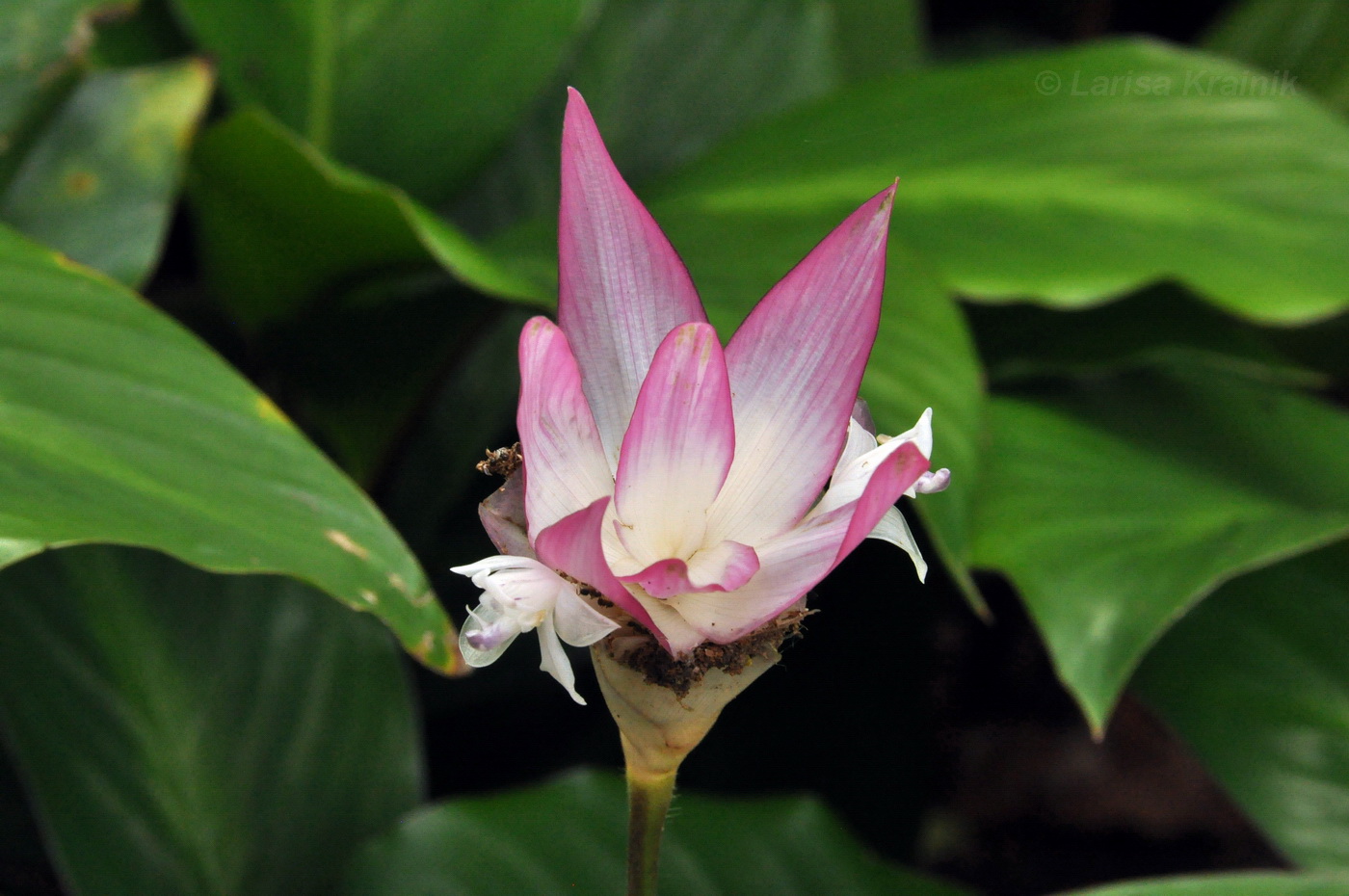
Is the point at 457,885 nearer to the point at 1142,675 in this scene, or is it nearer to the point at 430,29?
the point at 1142,675

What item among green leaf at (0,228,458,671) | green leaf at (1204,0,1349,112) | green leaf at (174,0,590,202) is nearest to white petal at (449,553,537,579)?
green leaf at (0,228,458,671)

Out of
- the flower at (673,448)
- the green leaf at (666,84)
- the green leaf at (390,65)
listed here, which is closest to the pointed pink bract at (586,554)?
the flower at (673,448)

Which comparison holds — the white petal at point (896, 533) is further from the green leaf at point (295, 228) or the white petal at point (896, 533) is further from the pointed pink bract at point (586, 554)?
the green leaf at point (295, 228)

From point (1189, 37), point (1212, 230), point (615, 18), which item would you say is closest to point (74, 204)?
point (615, 18)

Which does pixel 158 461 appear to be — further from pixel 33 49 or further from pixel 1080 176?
pixel 1080 176

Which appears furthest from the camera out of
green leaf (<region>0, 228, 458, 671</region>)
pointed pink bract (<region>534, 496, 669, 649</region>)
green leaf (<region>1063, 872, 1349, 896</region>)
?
green leaf (<region>1063, 872, 1349, 896</region>)

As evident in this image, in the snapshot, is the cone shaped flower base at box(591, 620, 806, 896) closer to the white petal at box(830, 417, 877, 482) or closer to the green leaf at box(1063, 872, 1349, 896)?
the white petal at box(830, 417, 877, 482)
